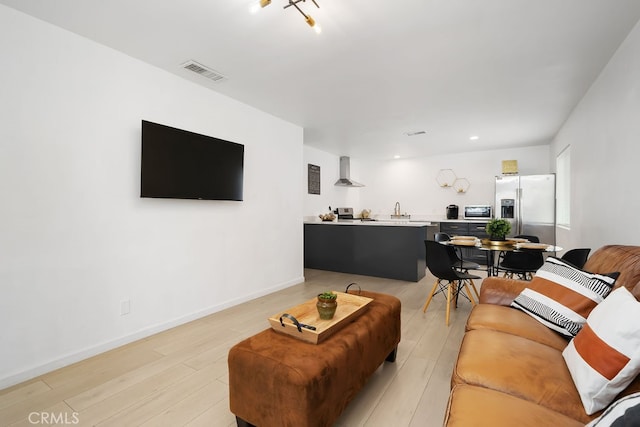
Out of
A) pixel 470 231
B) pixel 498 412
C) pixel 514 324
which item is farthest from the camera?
pixel 470 231

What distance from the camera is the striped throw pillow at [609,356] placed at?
1.01 m

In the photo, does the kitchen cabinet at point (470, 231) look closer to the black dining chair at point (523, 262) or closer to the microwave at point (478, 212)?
the microwave at point (478, 212)

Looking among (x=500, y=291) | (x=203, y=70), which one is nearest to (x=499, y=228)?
(x=500, y=291)

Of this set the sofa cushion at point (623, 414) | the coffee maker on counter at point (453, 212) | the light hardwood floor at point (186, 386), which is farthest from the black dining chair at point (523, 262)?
the coffee maker on counter at point (453, 212)

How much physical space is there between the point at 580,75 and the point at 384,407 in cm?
364

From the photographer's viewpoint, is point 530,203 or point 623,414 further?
point 530,203

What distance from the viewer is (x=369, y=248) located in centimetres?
507

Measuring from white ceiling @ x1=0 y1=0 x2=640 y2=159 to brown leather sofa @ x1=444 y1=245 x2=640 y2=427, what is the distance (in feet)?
5.69

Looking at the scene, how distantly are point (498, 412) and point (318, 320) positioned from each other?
0.96 meters

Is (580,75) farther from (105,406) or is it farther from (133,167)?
(105,406)

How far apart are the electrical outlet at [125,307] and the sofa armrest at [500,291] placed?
9.86ft

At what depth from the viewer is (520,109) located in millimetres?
3955

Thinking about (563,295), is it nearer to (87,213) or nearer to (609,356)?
(609,356)

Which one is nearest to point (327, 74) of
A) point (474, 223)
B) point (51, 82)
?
point (51, 82)
